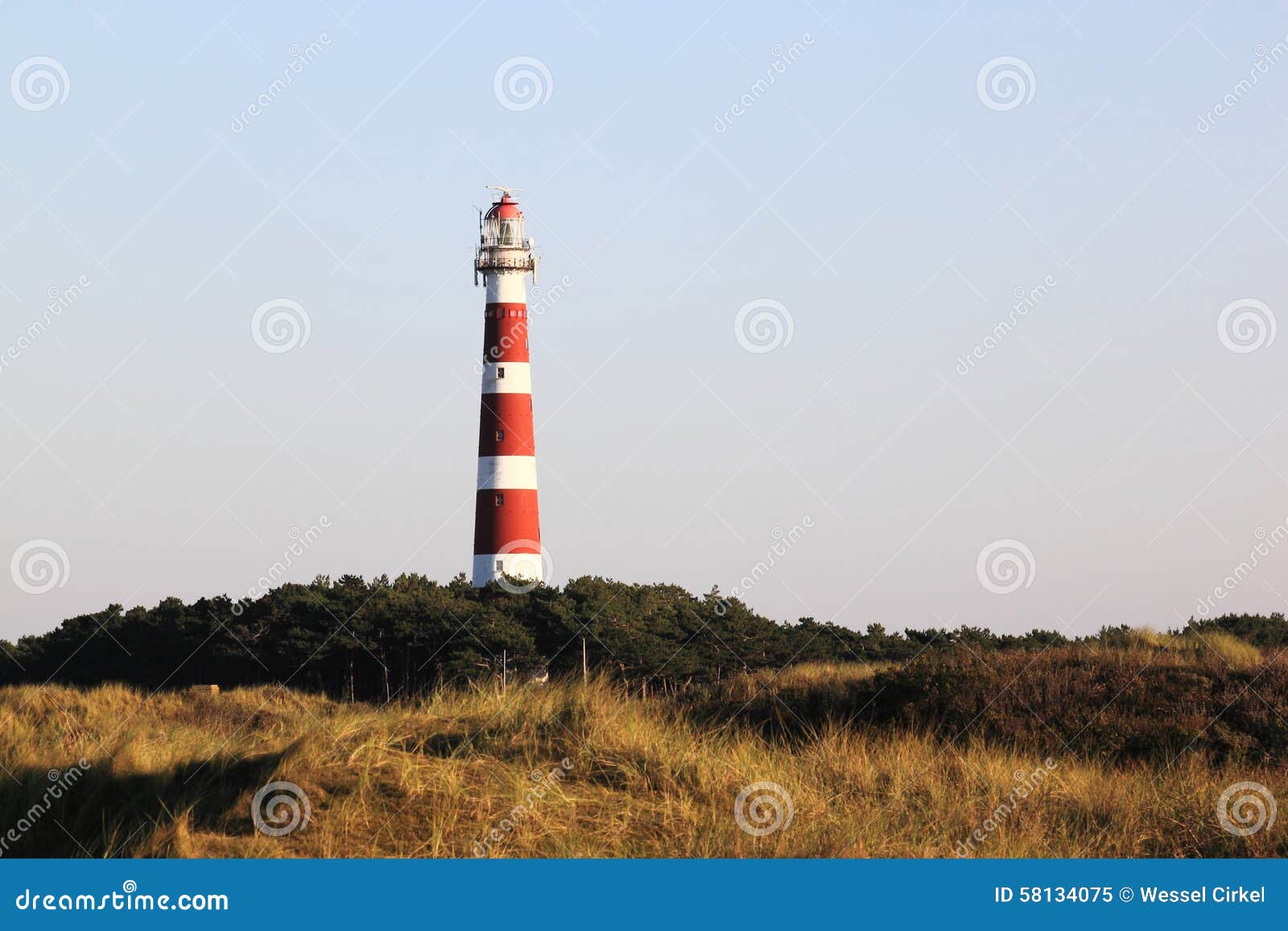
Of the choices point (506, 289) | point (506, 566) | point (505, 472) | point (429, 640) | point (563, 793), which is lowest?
point (563, 793)

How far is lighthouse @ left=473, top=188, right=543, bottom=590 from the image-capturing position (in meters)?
43.1

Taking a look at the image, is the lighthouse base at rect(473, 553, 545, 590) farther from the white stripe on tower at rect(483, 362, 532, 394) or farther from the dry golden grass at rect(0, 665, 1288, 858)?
the dry golden grass at rect(0, 665, 1288, 858)

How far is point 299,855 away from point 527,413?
3270 cm

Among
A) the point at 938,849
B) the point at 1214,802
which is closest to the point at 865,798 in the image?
the point at 938,849

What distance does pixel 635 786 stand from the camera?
12.7 meters

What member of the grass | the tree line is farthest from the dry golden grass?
the tree line

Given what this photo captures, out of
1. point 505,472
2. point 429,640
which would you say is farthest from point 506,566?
point 429,640

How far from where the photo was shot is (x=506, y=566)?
141ft

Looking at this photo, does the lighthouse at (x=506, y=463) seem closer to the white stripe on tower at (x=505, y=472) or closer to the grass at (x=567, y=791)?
the white stripe on tower at (x=505, y=472)

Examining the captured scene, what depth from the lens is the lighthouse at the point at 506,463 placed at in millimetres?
43094

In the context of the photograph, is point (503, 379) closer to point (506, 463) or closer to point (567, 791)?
point (506, 463)

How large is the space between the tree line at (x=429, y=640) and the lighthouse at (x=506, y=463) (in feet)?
5.83

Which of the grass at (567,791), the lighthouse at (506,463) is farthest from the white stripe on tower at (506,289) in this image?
the grass at (567,791)

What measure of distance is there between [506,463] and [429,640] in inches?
327
